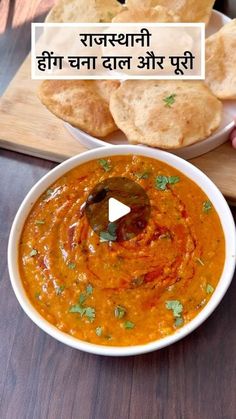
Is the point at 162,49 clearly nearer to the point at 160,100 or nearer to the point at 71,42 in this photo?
the point at 160,100

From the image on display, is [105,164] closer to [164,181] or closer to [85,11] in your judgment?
[164,181]

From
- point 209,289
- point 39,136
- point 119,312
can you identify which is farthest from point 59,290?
point 39,136

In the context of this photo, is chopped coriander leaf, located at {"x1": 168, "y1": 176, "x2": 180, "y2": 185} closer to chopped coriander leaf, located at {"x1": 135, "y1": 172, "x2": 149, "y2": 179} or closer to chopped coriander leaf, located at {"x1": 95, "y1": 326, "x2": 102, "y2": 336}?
chopped coriander leaf, located at {"x1": 135, "y1": 172, "x2": 149, "y2": 179}

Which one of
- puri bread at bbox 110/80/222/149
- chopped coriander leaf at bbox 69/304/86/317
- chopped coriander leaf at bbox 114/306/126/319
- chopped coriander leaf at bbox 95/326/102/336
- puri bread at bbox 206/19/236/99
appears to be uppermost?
Answer: puri bread at bbox 206/19/236/99

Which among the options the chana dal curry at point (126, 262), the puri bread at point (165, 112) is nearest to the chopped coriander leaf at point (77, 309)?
the chana dal curry at point (126, 262)

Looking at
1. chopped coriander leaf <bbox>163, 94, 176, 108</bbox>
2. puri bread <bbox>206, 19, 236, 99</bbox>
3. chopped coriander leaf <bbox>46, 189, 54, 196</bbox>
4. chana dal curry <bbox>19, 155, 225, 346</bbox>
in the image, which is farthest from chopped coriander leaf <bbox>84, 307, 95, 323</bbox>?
puri bread <bbox>206, 19, 236, 99</bbox>

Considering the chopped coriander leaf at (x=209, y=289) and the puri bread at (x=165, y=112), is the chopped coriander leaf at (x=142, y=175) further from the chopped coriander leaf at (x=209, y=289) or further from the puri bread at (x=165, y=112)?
the chopped coriander leaf at (x=209, y=289)

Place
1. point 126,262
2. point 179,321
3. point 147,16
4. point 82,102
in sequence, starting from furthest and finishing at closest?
point 147,16
point 82,102
point 126,262
point 179,321
